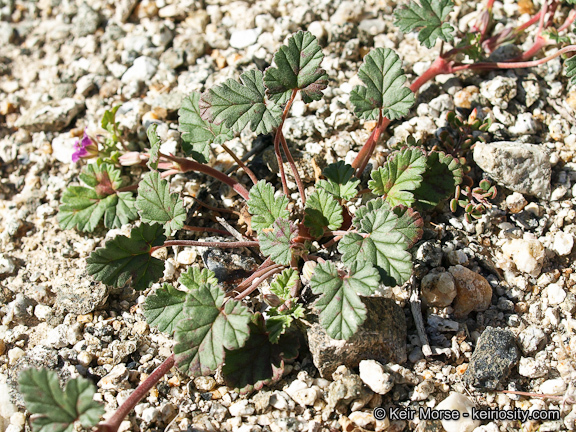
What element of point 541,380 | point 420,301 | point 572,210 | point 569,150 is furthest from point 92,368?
point 569,150

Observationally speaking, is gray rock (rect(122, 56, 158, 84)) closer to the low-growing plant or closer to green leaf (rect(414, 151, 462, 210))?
the low-growing plant

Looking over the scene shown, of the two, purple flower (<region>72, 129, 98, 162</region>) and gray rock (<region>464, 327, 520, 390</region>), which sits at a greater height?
purple flower (<region>72, 129, 98, 162</region>)

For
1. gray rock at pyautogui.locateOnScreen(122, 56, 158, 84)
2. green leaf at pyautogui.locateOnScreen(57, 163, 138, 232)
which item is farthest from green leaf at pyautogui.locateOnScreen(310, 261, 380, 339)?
gray rock at pyautogui.locateOnScreen(122, 56, 158, 84)

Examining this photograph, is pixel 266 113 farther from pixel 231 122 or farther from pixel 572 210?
pixel 572 210

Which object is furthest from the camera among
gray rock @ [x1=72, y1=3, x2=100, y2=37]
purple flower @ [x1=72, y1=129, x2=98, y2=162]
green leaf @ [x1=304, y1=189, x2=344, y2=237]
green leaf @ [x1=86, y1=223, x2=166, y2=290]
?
gray rock @ [x1=72, y1=3, x2=100, y2=37]

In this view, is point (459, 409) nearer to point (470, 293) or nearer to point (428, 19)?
point (470, 293)

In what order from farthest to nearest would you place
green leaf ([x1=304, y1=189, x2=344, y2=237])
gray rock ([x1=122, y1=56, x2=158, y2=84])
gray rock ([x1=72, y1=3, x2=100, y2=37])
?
gray rock ([x1=72, y1=3, x2=100, y2=37]) → gray rock ([x1=122, y1=56, x2=158, y2=84]) → green leaf ([x1=304, y1=189, x2=344, y2=237])

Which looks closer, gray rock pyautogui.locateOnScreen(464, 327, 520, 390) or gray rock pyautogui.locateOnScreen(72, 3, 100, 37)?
gray rock pyautogui.locateOnScreen(464, 327, 520, 390)

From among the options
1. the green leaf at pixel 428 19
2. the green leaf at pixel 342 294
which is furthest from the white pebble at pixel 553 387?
the green leaf at pixel 428 19
